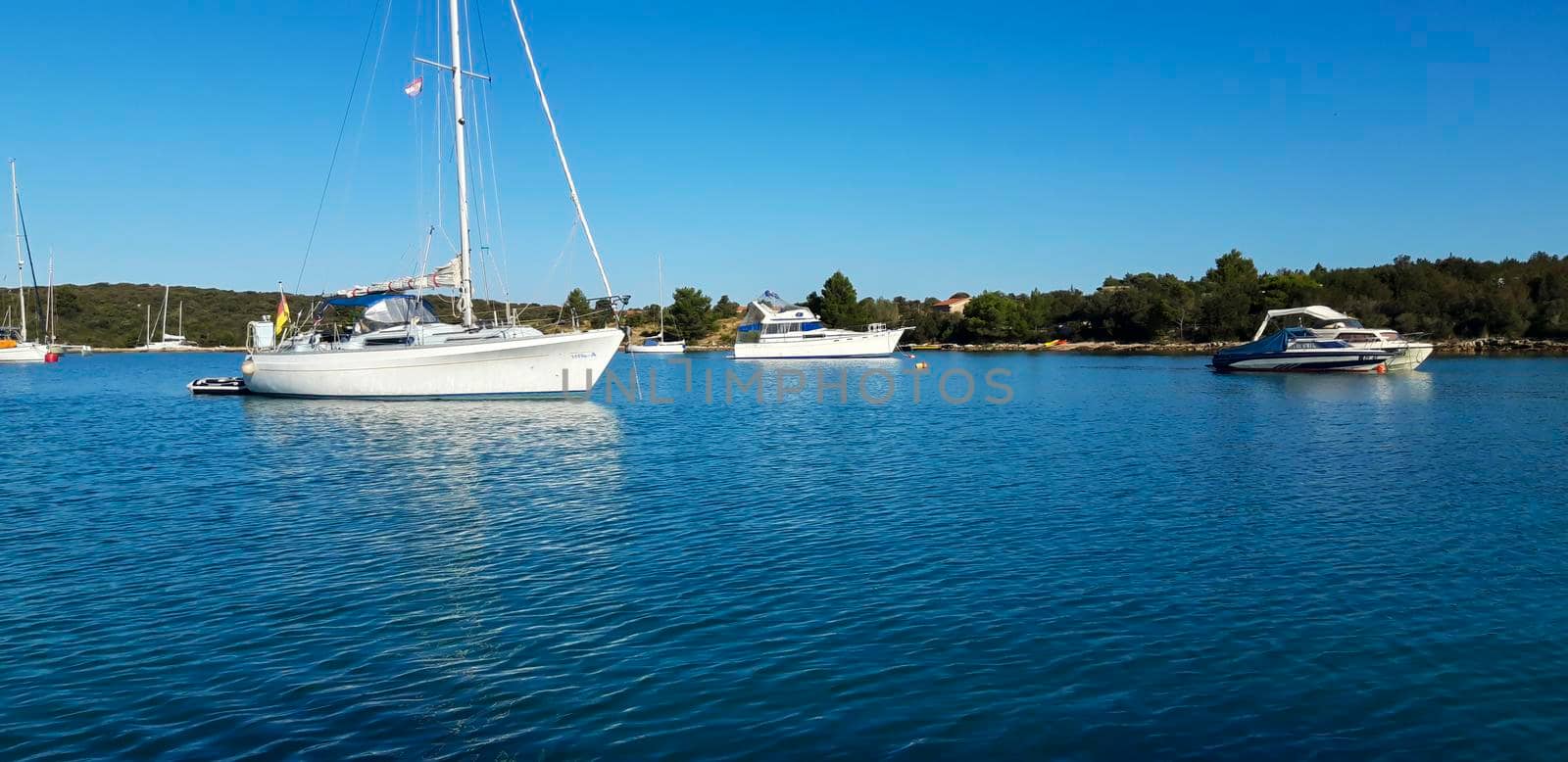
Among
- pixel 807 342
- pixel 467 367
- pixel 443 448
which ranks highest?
pixel 807 342

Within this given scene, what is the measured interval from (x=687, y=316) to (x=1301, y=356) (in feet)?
367

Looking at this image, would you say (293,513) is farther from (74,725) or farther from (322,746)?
(322,746)

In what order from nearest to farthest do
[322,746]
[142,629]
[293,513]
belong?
[322,746]
[142,629]
[293,513]

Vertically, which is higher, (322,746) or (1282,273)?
(1282,273)

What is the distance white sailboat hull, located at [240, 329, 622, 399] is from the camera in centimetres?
3934

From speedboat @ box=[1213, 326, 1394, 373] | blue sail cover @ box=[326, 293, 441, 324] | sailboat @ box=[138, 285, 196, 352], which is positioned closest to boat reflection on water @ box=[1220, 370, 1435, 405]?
speedboat @ box=[1213, 326, 1394, 373]

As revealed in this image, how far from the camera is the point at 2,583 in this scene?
12.6 meters

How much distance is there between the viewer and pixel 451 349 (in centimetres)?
3906

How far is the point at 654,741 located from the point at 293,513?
12.3 meters

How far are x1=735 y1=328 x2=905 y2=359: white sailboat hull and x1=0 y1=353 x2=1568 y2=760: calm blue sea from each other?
81686mm

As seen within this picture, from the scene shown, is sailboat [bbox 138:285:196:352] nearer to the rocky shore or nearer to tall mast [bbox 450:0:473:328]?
the rocky shore

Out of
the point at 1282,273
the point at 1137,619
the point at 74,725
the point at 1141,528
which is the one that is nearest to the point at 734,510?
the point at 1141,528

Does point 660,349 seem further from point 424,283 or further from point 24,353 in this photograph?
point 424,283

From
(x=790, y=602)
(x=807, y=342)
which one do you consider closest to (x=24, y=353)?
(x=807, y=342)
